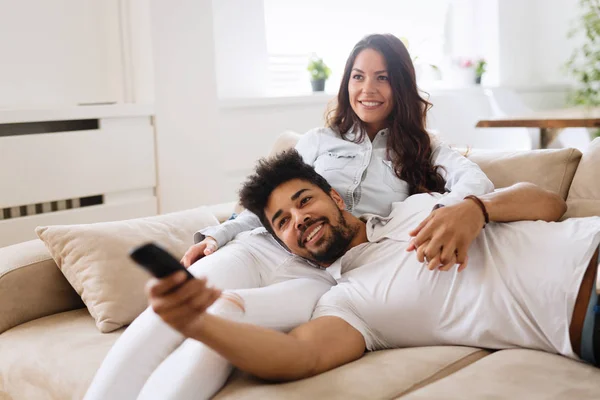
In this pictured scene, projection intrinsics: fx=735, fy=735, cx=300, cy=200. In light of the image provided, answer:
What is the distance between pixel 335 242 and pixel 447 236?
32 centimetres

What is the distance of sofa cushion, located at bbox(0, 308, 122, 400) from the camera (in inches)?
67.3

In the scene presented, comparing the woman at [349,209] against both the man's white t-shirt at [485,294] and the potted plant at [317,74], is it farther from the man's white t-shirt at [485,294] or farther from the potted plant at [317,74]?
the potted plant at [317,74]

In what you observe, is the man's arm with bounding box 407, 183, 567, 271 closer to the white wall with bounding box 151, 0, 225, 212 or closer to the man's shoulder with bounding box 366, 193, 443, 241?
the man's shoulder with bounding box 366, 193, 443, 241

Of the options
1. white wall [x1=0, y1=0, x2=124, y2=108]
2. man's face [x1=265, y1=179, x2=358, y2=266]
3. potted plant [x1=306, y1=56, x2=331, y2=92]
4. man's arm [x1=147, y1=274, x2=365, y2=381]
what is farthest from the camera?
potted plant [x1=306, y1=56, x2=331, y2=92]

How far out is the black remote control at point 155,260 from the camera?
1041 millimetres

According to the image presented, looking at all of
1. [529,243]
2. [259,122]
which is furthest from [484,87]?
[529,243]

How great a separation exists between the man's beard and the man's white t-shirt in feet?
0.26

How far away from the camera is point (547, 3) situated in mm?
5547

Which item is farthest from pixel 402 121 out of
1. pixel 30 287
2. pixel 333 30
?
pixel 333 30

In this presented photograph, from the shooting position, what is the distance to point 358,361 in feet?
5.11

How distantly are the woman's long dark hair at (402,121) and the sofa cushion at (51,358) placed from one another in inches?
35.8

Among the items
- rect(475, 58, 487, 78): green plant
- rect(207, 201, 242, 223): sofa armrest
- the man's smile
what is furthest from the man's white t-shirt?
rect(475, 58, 487, 78): green plant

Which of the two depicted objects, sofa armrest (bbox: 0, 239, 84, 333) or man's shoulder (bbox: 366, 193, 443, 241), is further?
sofa armrest (bbox: 0, 239, 84, 333)

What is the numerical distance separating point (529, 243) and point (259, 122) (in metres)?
2.40
